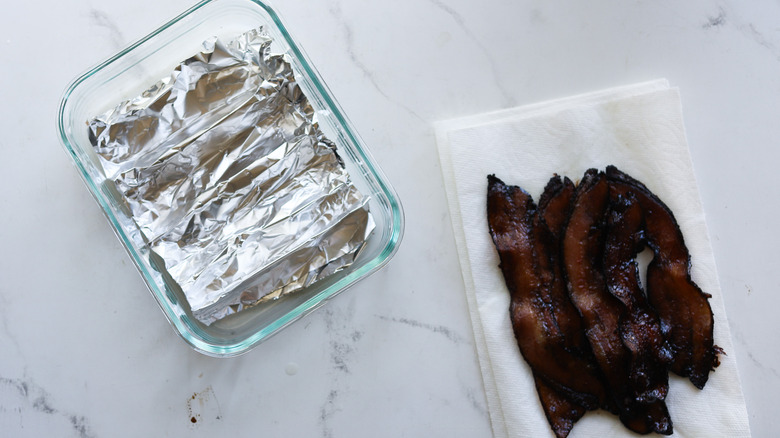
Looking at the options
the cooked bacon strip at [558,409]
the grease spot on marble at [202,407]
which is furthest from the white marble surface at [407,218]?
the cooked bacon strip at [558,409]

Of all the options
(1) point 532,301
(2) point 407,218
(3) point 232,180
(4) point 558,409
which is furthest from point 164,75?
(4) point 558,409

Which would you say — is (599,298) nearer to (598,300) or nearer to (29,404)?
(598,300)

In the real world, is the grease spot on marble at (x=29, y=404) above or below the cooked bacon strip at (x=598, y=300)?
above

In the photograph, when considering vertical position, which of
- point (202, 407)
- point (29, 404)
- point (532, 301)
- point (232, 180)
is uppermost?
point (232, 180)

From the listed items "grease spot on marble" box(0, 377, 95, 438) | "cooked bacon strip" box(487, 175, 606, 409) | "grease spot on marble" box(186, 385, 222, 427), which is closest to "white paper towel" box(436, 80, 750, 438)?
"cooked bacon strip" box(487, 175, 606, 409)

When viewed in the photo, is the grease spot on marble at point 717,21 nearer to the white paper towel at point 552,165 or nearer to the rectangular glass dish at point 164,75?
the white paper towel at point 552,165

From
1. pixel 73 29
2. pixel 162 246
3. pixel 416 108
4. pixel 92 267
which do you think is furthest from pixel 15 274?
pixel 416 108
